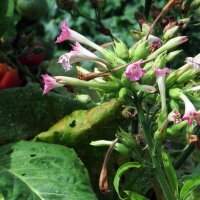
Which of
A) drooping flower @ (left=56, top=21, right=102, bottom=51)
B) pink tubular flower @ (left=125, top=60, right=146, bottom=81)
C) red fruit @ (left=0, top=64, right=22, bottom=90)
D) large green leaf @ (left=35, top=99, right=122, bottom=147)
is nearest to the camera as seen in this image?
pink tubular flower @ (left=125, top=60, right=146, bottom=81)

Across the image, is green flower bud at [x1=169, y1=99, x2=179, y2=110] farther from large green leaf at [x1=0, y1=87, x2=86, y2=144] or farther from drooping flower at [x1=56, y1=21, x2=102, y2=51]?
large green leaf at [x1=0, y1=87, x2=86, y2=144]

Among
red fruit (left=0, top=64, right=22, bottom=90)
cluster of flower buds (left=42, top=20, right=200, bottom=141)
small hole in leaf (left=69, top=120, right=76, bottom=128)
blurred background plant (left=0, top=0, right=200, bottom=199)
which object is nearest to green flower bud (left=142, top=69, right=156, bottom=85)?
cluster of flower buds (left=42, top=20, right=200, bottom=141)

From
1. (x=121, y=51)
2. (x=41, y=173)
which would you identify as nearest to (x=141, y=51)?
(x=121, y=51)

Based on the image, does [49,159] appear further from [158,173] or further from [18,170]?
[158,173]

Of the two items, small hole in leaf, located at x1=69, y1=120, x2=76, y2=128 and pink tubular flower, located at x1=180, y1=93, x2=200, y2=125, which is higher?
pink tubular flower, located at x1=180, y1=93, x2=200, y2=125

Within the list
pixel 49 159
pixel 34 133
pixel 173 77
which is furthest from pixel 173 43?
pixel 34 133
